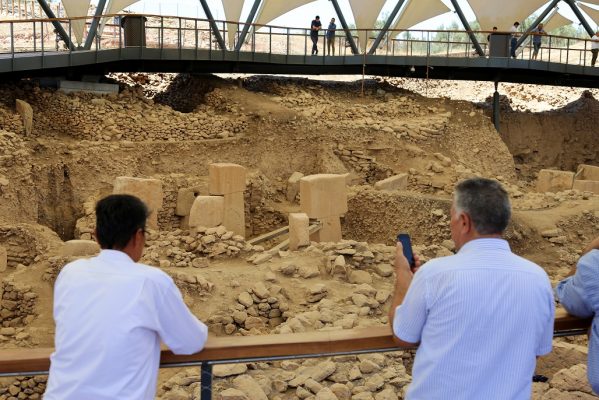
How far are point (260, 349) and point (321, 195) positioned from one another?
41.1 feet

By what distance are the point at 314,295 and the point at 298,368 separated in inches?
189

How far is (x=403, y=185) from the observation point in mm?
19531

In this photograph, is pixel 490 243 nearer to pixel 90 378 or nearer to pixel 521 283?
pixel 521 283

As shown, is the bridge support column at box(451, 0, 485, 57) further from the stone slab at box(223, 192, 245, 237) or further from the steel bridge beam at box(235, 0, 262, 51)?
the stone slab at box(223, 192, 245, 237)

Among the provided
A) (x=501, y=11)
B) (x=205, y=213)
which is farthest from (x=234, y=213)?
(x=501, y=11)

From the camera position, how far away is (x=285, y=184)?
20.3 metres

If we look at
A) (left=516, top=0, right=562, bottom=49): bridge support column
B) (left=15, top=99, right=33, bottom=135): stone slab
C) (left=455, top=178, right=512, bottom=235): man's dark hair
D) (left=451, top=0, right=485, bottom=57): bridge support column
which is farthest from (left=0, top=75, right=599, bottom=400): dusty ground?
(left=516, top=0, right=562, bottom=49): bridge support column

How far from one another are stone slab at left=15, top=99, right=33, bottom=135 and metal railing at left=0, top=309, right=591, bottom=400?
51.2 feet

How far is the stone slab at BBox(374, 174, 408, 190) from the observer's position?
1858 cm

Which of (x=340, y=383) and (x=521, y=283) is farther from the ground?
(x=521, y=283)

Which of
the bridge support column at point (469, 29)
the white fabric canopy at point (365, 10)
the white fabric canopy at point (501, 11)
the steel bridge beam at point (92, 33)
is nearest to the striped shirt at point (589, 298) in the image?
the steel bridge beam at point (92, 33)

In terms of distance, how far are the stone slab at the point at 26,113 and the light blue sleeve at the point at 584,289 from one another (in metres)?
16.1

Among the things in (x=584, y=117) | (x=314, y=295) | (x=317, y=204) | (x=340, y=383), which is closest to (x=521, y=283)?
(x=340, y=383)

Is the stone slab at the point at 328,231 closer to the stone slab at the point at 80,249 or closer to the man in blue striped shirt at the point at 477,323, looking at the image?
the stone slab at the point at 80,249
